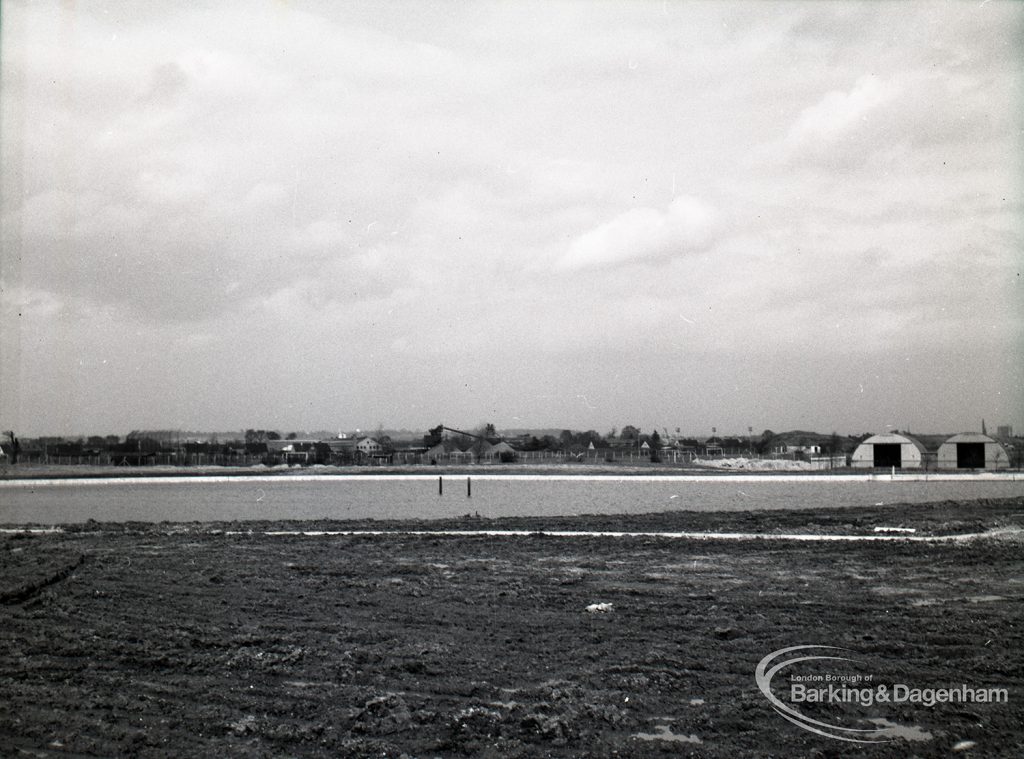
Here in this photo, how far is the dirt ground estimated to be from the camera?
6.41m

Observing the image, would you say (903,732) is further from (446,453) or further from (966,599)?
(446,453)

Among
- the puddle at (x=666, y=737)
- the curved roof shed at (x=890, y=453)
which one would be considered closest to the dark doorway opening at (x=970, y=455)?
the curved roof shed at (x=890, y=453)

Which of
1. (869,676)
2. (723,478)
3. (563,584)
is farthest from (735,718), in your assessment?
(723,478)

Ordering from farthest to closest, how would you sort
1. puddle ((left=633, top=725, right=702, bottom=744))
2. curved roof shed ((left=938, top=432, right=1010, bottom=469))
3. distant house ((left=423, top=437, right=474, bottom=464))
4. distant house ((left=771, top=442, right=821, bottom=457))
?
distant house ((left=423, top=437, right=474, bottom=464)) < distant house ((left=771, top=442, right=821, bottom=457)) < curved roof shed ((left=938, top=432, right=1010, bottom=469)) < puddle ((left=633, top=725, right=702, bottom=744))

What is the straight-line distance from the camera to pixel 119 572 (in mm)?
14352

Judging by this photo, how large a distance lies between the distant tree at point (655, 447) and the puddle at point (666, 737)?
88915 mm

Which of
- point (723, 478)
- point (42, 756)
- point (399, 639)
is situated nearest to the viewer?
point (42, 756)

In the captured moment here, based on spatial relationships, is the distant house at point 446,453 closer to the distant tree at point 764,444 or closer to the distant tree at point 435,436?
the distant tree at point 435,436

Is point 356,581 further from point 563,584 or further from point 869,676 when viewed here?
point 869,676

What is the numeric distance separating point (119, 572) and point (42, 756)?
9098 mm

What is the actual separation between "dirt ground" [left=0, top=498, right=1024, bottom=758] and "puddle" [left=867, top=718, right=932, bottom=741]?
0.04m

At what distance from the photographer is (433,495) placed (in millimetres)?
46688

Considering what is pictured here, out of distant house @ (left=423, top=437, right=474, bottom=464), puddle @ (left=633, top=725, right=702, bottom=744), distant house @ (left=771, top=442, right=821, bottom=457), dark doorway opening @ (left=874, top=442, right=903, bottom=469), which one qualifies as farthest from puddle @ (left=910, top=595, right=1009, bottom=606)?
distant house @ (left=771, top=442, right=821, bottom=457)

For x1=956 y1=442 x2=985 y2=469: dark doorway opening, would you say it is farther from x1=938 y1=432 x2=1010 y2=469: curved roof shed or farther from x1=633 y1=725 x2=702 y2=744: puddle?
x1=633 y1=725 x2=702 y2=744: puddle
